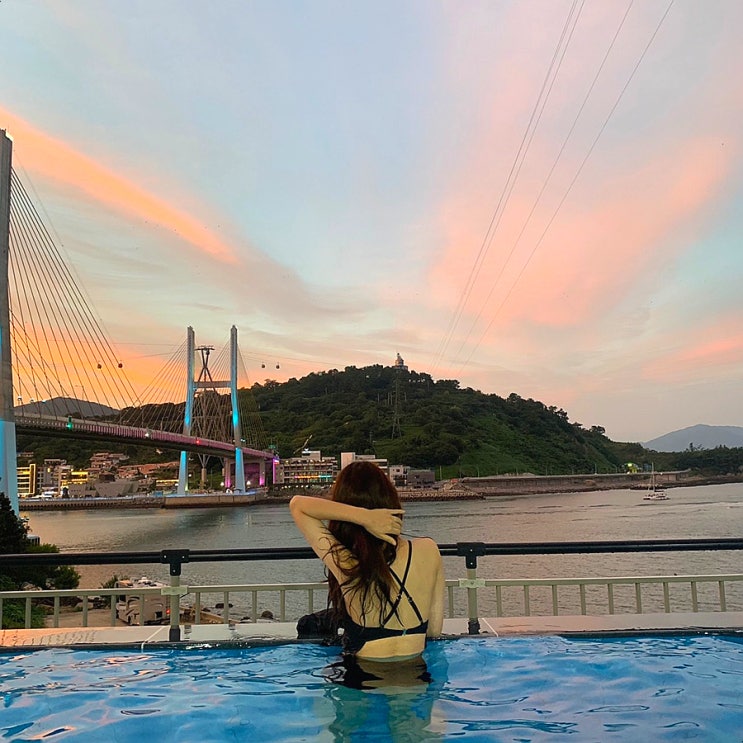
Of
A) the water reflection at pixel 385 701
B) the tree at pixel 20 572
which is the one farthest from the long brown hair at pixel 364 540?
the tree at pixel 20 572

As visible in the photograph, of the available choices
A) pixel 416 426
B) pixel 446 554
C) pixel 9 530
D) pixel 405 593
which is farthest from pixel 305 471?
pixel 405 593

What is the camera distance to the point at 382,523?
7.11ft

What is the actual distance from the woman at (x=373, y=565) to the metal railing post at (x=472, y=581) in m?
0.76

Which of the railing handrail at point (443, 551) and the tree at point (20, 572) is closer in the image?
the railing handrail at point (443, 551)

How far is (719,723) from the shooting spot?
7.73ft

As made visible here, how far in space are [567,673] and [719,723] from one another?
0.63 meters

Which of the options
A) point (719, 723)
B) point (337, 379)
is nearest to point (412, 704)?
point (719, 723)

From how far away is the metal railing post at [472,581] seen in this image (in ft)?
10.5

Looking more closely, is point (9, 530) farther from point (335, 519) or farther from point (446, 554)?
point (335, 519)

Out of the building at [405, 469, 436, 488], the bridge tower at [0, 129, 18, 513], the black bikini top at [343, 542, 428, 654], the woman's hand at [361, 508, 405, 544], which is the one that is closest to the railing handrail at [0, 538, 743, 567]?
the black bikini top at [343, 542, 428, 654]

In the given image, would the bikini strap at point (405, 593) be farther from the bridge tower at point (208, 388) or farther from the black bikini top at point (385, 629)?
the bridge tower at point (208, 388)

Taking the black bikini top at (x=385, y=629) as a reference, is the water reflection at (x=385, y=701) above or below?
below

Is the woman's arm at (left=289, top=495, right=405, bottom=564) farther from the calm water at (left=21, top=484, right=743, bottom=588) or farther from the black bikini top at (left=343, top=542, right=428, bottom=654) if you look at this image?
the calm water at (left=21, top=484, right=743, bottom=588)

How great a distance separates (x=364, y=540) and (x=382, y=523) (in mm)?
96
